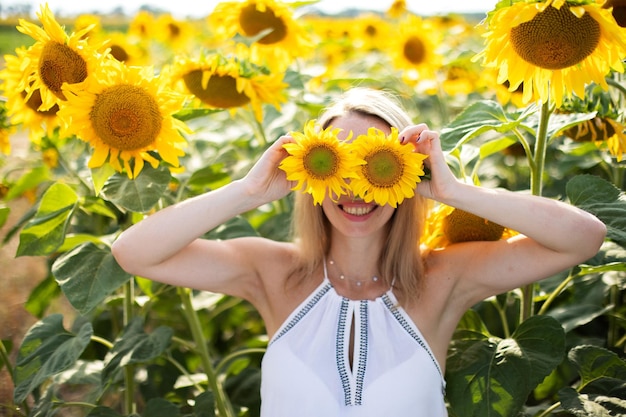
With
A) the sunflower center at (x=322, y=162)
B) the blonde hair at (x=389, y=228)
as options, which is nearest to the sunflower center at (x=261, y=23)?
the blonde hair at (x=389, y=228)

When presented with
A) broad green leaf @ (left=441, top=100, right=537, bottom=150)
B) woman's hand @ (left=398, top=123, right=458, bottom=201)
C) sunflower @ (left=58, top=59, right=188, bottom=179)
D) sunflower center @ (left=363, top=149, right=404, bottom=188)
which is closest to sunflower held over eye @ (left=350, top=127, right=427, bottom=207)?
sunflower center @ (left=363, top=149, right=404, bottom=188)

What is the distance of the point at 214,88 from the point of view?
5.82 feet

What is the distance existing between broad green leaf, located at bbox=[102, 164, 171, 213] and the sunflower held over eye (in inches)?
17.9

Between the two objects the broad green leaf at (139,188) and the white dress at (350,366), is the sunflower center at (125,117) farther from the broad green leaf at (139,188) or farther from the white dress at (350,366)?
the white dress at (350,366)

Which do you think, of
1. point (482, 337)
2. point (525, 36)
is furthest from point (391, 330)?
point (525, 36)

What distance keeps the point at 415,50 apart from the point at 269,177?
1.78 metres

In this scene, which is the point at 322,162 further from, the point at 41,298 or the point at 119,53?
the point at 119,53

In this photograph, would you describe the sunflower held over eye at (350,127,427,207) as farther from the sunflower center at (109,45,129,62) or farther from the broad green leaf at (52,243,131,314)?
the sunflower center at (109,45,129,62)

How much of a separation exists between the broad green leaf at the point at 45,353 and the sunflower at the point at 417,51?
1.90m

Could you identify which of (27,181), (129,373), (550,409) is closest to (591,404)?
(550,409)

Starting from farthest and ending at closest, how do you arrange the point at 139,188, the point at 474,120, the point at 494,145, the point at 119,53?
1. the point at 119,53
2. the point at 494,145
3. the point at 474,120
4. the point at 139,188

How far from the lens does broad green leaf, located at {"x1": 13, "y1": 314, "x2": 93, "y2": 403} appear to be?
5.13 ft

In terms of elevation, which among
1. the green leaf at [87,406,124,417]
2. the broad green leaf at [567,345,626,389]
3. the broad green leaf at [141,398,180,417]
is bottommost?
the green leaf at [87,406,124,417]

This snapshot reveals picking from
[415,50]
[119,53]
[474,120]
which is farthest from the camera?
[415,50]
